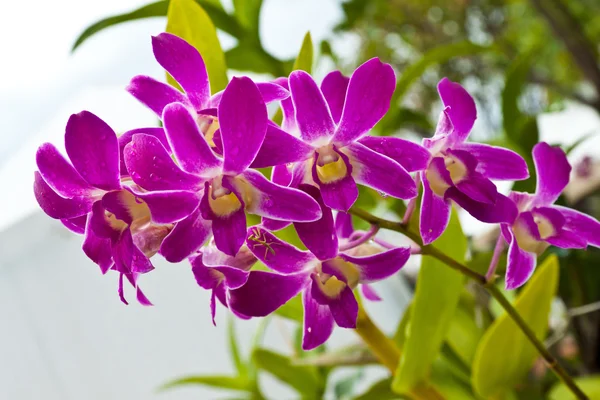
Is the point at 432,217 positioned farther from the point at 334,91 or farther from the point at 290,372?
the point at 290,372

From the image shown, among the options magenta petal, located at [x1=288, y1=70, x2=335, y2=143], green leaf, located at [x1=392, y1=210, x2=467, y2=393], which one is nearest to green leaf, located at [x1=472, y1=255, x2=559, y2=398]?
green leaf, located at [x1=392, y1=210, x2=467, y2=393]

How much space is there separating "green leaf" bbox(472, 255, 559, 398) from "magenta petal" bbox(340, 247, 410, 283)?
0.17m

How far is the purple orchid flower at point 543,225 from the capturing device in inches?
11.7

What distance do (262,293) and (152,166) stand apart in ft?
0.27

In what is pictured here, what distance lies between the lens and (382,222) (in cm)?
28

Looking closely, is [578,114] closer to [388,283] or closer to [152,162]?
[388,283]

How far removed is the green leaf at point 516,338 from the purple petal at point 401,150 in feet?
0.66

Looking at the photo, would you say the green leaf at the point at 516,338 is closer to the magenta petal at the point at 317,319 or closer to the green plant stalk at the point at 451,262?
the green plant stalk at the point at 451,262

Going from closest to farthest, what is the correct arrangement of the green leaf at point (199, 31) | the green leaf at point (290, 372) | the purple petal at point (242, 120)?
the purple petal at point (242, 120) < the green leaf at point (199, 31) < the green leaf at point (290, 372)

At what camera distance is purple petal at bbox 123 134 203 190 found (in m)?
0.22

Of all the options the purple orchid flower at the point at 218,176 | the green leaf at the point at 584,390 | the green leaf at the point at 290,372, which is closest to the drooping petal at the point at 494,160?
the purple orchid flower at the point at 218,176

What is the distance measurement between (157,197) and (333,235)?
79mm

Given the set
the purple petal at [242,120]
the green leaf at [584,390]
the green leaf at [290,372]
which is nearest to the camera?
the purple petal at [242,120]

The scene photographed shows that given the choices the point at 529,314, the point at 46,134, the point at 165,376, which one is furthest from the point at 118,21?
the point at 165,376
